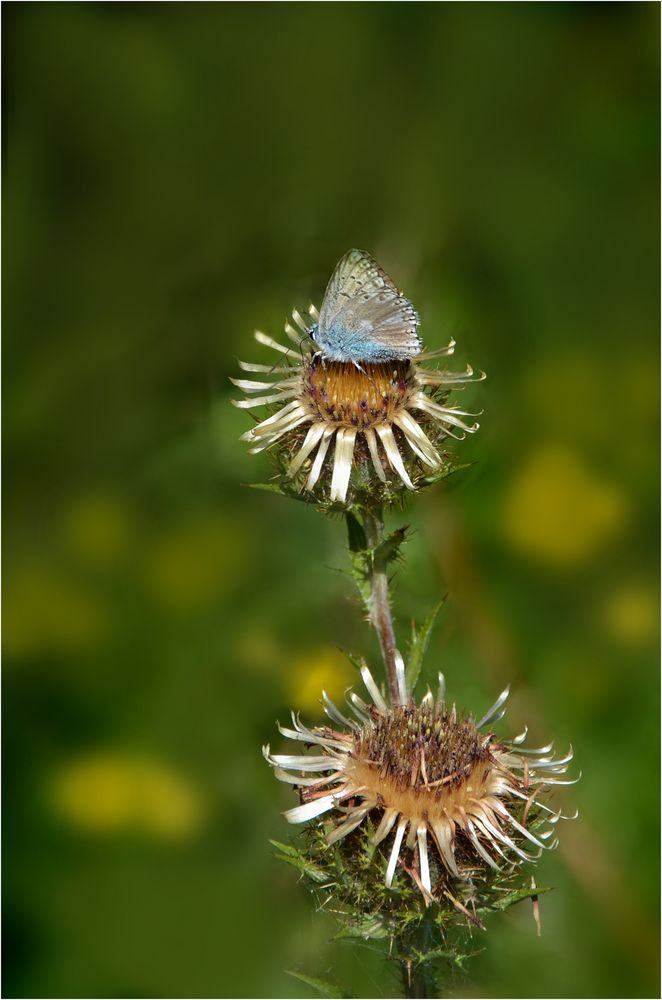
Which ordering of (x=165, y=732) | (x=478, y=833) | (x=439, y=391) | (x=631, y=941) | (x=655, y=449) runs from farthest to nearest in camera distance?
(x=165, y=732) < (x=655, y=449) < (x=631, y=941) < (x=439, y=391) < (x=478, y=833)

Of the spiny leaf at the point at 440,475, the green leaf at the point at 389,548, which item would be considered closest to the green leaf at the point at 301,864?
the green leaf at the point at 389,548

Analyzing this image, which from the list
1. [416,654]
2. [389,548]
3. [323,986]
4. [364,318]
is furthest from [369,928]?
[364,318]

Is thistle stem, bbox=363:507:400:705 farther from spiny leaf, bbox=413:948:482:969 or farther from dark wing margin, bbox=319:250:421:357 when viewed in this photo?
spiny leaf, bbox=413:948:482:969

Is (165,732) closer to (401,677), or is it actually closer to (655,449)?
(401,677)

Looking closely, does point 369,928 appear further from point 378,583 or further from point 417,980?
point 378,583

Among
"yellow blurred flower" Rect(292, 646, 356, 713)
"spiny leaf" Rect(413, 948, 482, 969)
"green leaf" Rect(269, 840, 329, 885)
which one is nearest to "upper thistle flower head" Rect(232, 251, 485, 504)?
"green leaf" Rect(269, 840, 329, 885)

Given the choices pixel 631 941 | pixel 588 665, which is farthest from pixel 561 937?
pixel 588 665
